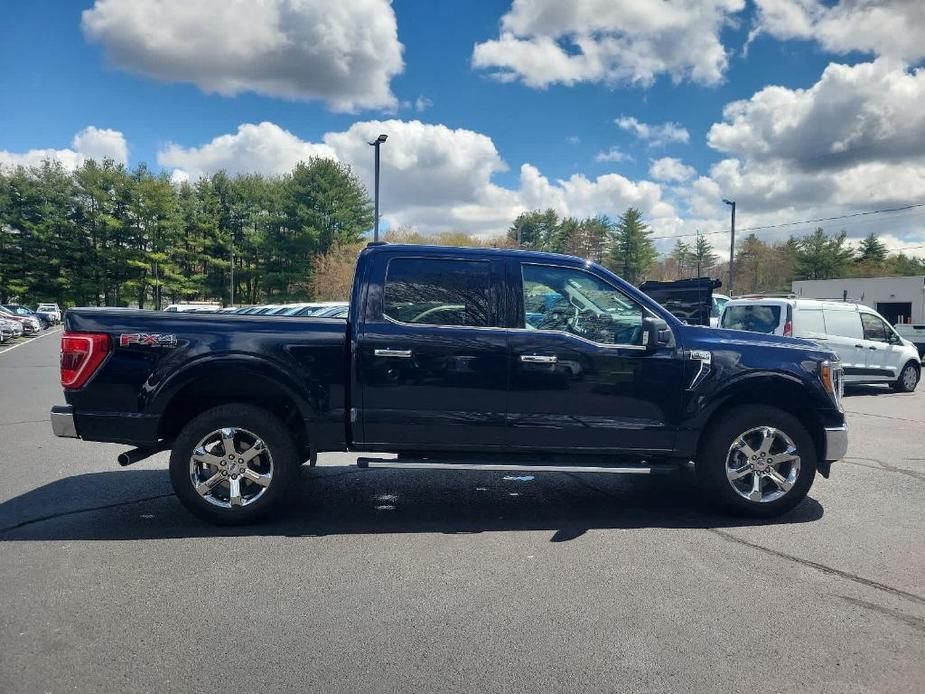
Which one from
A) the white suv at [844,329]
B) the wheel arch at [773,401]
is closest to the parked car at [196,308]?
the wheel arch at [773,401]

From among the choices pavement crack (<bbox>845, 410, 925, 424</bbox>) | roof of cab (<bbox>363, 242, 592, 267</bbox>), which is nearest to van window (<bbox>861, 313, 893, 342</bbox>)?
pavement crack (<bbox>845, 410, 925, 424</bbox>)

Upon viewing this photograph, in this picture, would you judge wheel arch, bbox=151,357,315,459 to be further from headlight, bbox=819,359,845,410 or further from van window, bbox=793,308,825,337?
van window, bbox=793,308,825,337

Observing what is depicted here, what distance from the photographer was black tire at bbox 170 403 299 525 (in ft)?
14.5

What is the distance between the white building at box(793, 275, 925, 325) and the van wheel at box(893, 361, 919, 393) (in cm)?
2371

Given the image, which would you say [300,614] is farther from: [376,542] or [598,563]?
[598,563]

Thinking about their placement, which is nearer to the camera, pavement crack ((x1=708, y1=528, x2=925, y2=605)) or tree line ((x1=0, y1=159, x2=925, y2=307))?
pavement crack ((x1=708, y1=528, x2=925, y2=605))

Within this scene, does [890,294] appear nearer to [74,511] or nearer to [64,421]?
[74,511]

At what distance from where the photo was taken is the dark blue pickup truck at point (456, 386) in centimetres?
444

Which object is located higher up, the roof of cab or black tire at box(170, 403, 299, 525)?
the roof of cab

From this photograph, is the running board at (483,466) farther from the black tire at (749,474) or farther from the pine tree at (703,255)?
the pine tree at (703,255)

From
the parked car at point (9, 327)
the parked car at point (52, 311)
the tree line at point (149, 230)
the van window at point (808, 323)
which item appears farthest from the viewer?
the tree line at point (149, 230)

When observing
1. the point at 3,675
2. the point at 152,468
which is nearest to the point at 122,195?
the point at 152,468

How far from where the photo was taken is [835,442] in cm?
477

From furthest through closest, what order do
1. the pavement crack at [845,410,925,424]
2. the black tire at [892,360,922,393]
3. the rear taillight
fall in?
the black tire at [892,360,922,393] < the pavement crack at [845,410,925,424] < the rear taillight
